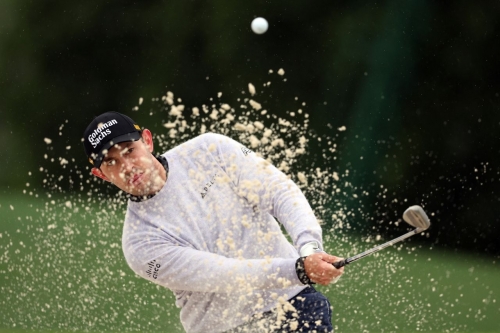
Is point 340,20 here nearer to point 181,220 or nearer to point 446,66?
point 446,66

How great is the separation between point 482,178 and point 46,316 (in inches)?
133

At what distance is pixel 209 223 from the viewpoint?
2.99m

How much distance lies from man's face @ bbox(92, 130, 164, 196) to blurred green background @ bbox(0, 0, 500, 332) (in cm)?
220

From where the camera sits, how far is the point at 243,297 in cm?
291

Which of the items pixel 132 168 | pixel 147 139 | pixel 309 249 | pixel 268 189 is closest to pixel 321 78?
pixel 147 139

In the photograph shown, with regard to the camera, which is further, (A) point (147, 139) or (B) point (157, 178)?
(A) point (147, 139)

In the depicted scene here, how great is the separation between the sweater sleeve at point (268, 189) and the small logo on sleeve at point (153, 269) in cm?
37

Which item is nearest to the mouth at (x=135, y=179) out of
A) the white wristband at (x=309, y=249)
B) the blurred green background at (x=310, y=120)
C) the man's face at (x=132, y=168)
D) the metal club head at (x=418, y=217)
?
the man's face at (x=132, y=168)

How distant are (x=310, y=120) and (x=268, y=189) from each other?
4.99m

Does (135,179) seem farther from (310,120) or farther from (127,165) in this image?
(310,120)

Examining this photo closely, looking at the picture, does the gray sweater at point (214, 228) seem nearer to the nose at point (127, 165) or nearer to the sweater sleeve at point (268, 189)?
the sweater sleeve at point (268, 189)

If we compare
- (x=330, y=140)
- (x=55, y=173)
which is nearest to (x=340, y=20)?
(x=330, y=140)

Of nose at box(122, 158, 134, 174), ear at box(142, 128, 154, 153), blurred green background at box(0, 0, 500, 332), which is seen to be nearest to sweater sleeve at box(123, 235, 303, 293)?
nose at box(122, 158, 134, 174)

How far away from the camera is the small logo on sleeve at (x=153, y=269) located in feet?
9.62
